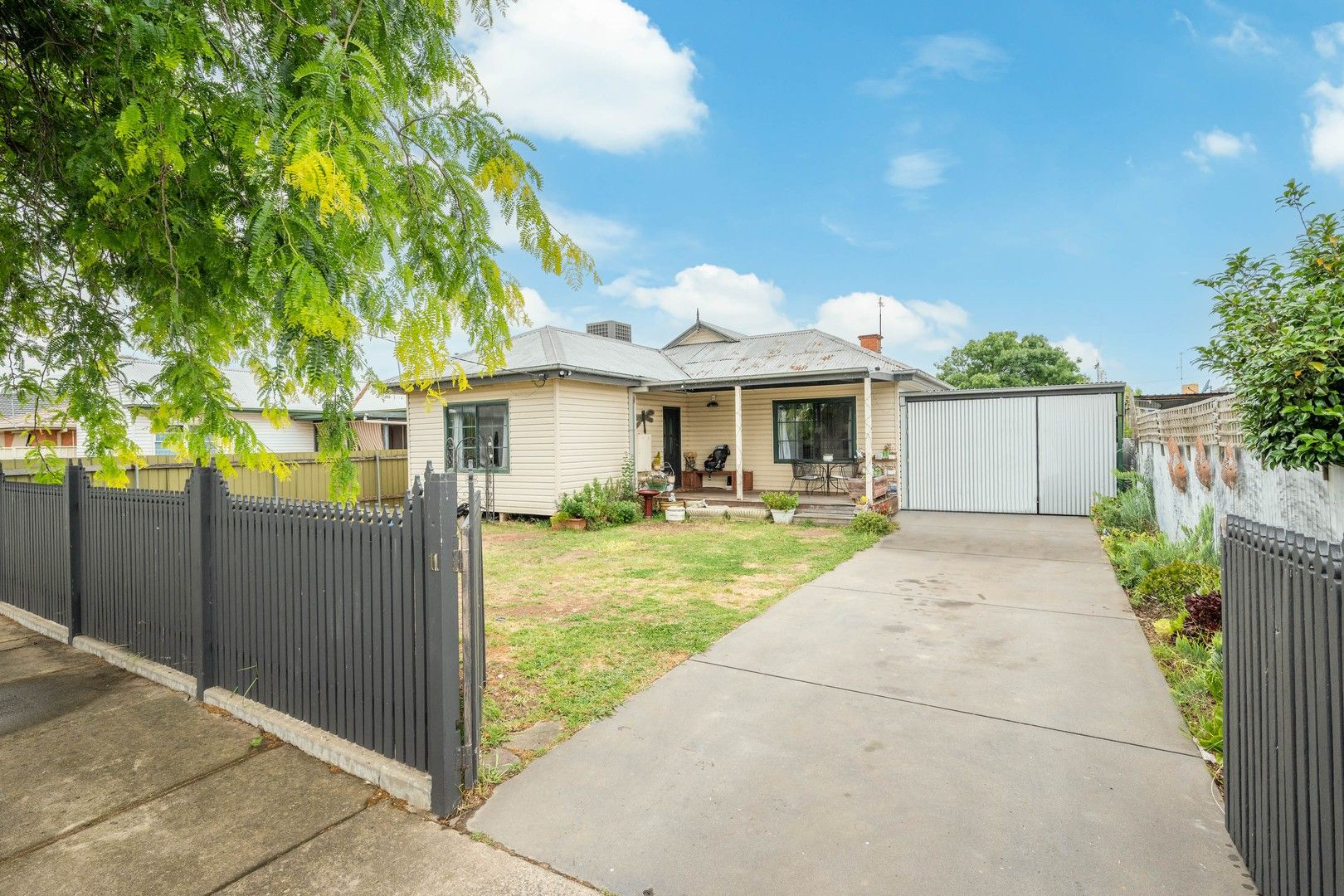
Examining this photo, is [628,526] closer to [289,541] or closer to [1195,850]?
[289,541]

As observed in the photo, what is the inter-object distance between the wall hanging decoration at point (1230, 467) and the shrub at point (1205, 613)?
1173 millimetres

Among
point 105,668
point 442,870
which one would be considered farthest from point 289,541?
point 105,668

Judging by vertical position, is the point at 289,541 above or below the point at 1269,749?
above

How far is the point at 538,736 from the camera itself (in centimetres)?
346

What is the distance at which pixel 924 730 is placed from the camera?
11.4 ft

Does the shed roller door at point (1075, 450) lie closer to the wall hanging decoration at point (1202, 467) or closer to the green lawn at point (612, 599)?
the green lawn at point (612, 599)

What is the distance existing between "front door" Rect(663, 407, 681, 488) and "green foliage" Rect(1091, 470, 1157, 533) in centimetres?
852

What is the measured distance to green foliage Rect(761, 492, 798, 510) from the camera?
38.3ft

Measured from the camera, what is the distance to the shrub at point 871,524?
10430mm

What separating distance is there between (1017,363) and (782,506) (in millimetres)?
32626

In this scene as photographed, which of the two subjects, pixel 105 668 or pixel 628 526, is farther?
pixel 628 526

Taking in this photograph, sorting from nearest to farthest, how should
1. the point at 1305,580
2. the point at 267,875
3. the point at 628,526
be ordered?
the point at 1305,580
the point at 267,875
the point at 628,526

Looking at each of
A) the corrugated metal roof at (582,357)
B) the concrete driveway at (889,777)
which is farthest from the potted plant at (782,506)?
the concrete driveway at (889,777)

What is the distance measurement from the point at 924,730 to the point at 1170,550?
199 inches
